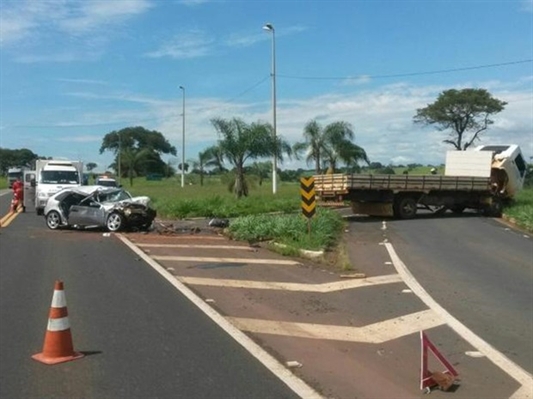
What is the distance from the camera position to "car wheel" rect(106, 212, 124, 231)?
23156 mm

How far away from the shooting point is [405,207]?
28.4 metres

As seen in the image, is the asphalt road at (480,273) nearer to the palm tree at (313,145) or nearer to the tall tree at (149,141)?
the palm tree at (313,145)

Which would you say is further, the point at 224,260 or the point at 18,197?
the point at 18,197

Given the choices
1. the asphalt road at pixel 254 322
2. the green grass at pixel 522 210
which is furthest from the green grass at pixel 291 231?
the green grass at pixel 522 210

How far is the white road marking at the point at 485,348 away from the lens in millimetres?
6761

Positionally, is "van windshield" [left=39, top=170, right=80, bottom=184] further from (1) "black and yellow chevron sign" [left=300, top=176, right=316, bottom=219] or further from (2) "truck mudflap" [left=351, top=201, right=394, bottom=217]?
(1) "black and yellow chevron sign" [left=300, top=176, right=316, bottom=219]

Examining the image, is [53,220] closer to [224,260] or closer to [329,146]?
[224,260]

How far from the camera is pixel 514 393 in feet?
21.5

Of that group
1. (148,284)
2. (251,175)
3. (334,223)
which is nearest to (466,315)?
(148,284)

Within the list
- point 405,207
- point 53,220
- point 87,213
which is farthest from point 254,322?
point 405,207

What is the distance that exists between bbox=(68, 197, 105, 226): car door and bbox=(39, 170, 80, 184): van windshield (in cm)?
979

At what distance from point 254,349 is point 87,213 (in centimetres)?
1722

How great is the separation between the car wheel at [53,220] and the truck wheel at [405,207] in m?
12.7

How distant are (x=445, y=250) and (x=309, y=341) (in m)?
10.8
